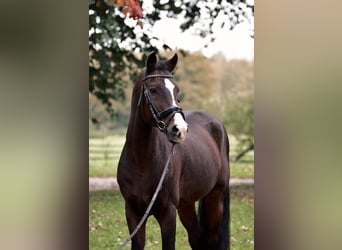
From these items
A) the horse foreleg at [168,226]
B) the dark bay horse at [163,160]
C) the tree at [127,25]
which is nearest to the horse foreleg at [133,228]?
the dark bay horse at [163,160]

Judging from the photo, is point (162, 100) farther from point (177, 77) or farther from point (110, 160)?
point (177, 77)

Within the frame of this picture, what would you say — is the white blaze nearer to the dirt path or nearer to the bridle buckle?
the bridle buckle

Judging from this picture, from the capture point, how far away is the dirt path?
32.2 ft

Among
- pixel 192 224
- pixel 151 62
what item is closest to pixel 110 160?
pixel 192 224

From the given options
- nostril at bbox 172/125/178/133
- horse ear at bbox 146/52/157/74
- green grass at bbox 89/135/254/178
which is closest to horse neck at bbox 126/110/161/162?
horse ear at bbox 146/52/157/74

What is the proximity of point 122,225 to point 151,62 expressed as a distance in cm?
400

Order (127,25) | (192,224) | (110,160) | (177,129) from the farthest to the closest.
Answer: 1. (110,160)
2. (127,25)
3. (192,224)
4. (177,129)

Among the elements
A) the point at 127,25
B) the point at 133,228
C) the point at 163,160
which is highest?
the point at 127,25

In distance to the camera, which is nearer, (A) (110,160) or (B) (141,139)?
(B) (141,139)

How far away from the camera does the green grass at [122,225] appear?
595 cm

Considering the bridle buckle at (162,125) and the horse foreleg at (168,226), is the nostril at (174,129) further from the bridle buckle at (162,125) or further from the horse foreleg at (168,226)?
the horse foreleg at (168,226)

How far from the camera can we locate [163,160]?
3559mm

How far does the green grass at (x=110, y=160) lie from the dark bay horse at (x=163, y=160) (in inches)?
266
